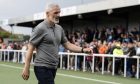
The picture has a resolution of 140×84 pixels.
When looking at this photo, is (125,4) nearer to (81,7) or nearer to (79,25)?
(81,7)

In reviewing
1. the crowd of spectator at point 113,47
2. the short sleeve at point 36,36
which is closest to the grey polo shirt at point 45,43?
the short sleeve at point 36,36

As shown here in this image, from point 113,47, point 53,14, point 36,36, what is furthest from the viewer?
point 113,47

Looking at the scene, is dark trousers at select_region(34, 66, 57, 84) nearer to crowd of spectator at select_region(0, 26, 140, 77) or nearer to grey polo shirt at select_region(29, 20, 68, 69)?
grey polo shirt at select_region(29, 20, 68, 69)

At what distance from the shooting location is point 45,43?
21.1 ft

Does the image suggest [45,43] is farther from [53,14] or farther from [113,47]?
[113,47]

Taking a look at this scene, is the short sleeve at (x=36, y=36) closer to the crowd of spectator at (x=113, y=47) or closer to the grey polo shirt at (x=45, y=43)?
the grey polo shirt at (x=45, y=43)

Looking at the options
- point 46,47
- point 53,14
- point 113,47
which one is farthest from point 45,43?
point 113,47

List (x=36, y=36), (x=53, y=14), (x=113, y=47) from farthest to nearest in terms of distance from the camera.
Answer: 1. (x=113, y=47)
2. (x=36, y=36)
3. (x=53, y=14)

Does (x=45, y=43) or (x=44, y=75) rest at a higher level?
(x=45, y=43)

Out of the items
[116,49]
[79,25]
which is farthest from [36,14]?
[116,49]

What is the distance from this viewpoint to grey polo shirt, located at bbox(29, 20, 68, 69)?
638 cm

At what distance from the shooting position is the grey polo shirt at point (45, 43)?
638 centimetres

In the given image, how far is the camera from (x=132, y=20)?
2541cm

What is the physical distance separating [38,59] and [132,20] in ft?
63.8
